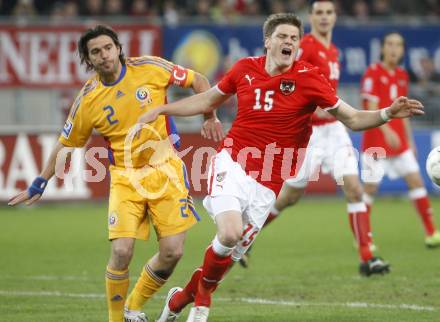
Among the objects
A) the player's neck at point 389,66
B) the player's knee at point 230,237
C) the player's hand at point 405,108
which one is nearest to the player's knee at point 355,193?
the player's neck at point 389,66

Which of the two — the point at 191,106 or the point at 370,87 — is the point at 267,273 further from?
the point at 191,106

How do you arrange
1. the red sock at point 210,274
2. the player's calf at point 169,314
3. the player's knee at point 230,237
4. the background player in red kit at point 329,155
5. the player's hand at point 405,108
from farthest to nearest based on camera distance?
the background player in red kit at point 329,155 < the player's calf at point 169,314 < the red sock at point 210,274 < the player's knee at point 230,237 < the player's hand at point 405,108

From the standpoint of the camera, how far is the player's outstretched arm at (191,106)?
23.9ft

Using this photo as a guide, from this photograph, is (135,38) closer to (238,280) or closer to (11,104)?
(11,104)

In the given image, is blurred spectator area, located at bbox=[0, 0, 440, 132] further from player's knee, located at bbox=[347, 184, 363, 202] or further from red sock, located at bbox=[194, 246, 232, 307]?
red sock, located at bbox=[194, 246, 232, 307]

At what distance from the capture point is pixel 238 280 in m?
10.1

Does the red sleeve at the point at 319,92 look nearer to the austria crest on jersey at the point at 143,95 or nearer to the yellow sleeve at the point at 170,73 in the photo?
the yellow sleeve at the point at 170,73


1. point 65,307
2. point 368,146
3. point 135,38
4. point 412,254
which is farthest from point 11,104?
point 65,307

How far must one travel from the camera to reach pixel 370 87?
12.2 m

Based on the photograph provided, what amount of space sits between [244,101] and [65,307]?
8.00ft

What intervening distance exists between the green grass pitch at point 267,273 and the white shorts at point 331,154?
1.02 m

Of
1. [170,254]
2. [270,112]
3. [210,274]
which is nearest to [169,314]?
[170,254]

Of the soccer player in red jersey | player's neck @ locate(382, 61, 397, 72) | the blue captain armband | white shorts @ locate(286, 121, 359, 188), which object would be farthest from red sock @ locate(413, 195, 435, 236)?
the blue captain armband

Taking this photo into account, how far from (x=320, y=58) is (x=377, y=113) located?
3.76m
